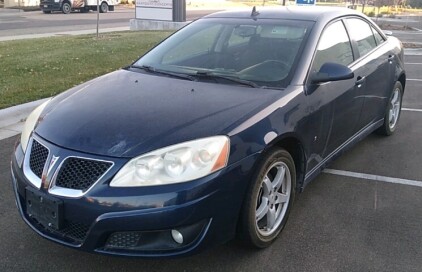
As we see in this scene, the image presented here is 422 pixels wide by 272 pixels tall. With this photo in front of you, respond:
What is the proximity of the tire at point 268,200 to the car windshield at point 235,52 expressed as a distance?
2.03 ft

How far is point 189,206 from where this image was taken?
8.15 feet

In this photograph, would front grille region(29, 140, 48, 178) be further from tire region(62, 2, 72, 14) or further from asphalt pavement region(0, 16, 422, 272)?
tire region(62, 2, 72, 14)

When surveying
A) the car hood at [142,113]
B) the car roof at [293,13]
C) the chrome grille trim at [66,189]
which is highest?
the car roof at [293,13]

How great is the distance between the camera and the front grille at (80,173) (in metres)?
2.53

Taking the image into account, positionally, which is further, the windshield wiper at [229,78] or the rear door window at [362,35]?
the rear door window at [362,35]

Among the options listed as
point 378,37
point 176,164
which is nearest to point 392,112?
point 378,37

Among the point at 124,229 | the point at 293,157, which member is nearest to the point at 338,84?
the point at 293,157

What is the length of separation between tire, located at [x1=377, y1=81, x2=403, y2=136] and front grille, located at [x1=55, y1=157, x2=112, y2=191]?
3753mm

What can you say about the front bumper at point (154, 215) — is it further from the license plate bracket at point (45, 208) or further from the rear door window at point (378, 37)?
the rear door window at point (378, 37)

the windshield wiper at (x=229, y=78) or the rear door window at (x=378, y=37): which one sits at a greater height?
the rear door window at (x=378, y=37)

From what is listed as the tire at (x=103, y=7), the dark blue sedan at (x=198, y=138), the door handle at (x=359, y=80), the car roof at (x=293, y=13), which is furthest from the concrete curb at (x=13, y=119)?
the tire at (x=103, y=7)

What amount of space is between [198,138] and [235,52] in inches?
55.0

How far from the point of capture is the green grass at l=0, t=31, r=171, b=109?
279 inches

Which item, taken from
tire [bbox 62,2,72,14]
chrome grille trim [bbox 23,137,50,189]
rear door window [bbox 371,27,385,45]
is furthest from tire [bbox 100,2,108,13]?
chrome grille trim [bbox 23,137,50,189]
